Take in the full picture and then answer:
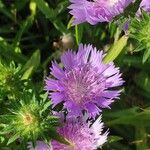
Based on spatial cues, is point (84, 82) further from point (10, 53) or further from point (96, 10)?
point (10, 53)

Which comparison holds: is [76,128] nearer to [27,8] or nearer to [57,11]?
[57,11]

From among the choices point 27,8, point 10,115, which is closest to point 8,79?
point 10,115

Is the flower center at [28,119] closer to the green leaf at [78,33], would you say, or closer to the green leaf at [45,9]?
the green leaf at [78,33]

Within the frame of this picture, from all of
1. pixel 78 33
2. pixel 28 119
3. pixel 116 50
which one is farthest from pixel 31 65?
pixel 28 119

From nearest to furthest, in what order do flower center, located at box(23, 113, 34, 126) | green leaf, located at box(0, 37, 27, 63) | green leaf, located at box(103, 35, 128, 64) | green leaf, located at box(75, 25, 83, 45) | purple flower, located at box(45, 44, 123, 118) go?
flower center, located at box(23, 113, 34, 126) → purple flower, located at box(45, 44, 123, 118) → green leaf, located at box(103, 35, 128, 64) → green leaf, located at box(75, 25, 83, 45) → green leaf, located at box(0, 37, 27, 63)

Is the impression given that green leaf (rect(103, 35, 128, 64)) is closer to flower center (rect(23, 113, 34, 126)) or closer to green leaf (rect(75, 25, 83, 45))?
green leaf (rect(75, 25, 83, 45))

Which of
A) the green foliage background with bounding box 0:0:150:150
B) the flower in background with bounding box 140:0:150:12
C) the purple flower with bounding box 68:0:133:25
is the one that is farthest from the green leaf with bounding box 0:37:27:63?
the flower in background with bounding box 140:0:150:12

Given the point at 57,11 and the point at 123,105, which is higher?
→ the point at 57,11
